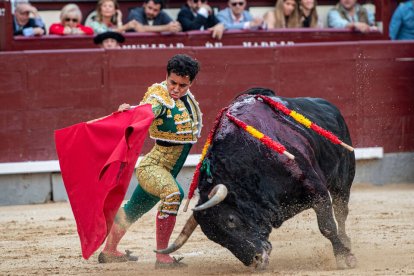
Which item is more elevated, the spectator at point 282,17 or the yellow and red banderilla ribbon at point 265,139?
the yellow and red banderilla ribbon at point 265,139

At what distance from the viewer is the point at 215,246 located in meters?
6.61

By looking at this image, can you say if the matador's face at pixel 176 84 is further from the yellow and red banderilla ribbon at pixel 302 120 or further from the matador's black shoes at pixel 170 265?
the matador's black shoes at pixel 170 265

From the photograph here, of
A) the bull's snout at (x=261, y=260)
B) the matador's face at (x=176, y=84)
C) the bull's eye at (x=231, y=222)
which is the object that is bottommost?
the bull's snout at (x=261, y=260)

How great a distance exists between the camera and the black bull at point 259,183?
521 centimetres

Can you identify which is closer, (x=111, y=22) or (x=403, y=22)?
(x=111, y=22)

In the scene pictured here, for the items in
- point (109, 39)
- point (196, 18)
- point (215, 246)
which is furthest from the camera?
point (196, 18)

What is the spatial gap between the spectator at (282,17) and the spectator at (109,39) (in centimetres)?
159

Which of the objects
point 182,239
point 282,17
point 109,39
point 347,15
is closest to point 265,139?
point 182,239

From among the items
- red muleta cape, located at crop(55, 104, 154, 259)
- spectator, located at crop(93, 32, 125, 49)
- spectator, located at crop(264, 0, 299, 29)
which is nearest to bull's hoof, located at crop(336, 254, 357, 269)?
red muleta cape, located at crop(55, 104, 154, 259)

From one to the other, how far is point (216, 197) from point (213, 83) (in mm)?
4046

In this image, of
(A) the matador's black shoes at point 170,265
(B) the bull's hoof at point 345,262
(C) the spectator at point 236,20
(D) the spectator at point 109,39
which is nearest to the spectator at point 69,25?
(D) the spectator at point 109,39

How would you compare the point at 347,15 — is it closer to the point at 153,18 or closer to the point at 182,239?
the point at 153,18

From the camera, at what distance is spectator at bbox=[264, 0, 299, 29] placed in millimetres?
10000

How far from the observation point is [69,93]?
8.83 metres
